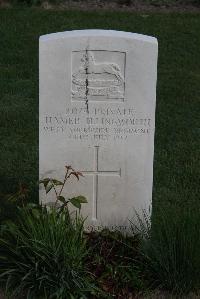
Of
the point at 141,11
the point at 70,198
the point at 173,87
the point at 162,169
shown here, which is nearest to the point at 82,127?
the point at 70,198

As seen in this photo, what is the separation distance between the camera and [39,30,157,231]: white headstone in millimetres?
4645

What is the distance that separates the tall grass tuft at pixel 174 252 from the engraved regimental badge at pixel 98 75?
0.87 meters

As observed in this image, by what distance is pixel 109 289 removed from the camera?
4473 millimetres

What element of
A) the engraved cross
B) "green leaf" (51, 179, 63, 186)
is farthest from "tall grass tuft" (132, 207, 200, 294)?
"green leaf" (51, 179, 63, 186)

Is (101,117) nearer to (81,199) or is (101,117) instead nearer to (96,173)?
(96,173)

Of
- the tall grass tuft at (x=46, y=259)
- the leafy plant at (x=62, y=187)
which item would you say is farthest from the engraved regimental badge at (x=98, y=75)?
the tall grass tuft at (x=46, y=259)

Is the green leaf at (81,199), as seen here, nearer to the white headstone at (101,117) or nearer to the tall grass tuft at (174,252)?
the white headstone at (101,117)

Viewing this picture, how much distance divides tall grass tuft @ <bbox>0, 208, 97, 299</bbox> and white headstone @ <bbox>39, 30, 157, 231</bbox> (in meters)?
0.49

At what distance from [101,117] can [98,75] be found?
28cm

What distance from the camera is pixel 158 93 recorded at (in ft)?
27.2

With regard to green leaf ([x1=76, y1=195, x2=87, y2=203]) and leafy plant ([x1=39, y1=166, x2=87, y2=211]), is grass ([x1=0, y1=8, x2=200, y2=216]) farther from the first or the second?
green leaf ([x1=76, y1=195, x2=87, y2=203])

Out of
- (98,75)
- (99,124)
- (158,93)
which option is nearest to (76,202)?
(99,124)

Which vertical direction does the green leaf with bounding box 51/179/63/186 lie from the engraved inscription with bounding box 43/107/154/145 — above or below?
below

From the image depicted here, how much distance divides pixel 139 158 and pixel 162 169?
1465mm
